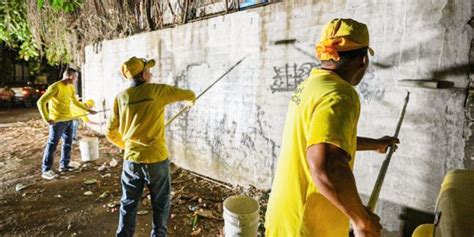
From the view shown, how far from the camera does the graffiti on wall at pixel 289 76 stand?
12.0ft

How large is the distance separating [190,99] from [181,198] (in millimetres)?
1997

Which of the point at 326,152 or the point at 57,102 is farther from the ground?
the point at 57,102

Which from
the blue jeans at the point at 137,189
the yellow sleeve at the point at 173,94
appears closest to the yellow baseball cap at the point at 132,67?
the yellow sleeve at the point at 173,94

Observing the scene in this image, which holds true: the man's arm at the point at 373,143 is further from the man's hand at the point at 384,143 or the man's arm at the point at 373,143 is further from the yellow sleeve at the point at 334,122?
the yellow sleeve at the point at 334,122

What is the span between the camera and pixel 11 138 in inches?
341

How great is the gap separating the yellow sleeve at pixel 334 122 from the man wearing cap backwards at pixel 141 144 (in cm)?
216

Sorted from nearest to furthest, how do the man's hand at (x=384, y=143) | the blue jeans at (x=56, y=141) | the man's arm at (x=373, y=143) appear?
the man's arm at (x=373, y=143)
the man's hand at (x=384, y=143)
the blue jeans at (x=56, y=141)

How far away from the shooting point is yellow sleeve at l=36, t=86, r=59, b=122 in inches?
203

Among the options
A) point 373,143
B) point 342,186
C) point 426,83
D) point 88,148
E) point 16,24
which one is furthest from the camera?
point 16,24

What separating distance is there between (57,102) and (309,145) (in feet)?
18.4

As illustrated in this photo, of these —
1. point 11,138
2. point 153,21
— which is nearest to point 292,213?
point 153,21

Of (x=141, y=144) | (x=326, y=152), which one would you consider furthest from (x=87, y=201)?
(x=326, y=152)

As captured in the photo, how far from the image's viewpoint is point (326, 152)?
1.19 m

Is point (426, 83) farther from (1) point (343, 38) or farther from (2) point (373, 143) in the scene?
(1) point (343, 38)
